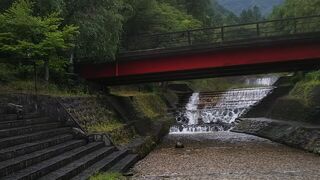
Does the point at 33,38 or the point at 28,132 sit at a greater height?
the point at 33,38

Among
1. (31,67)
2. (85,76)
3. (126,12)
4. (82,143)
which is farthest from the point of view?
(126,12)

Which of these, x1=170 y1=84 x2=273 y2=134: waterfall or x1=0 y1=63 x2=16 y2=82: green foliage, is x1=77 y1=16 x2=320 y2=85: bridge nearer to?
x1=170 y1=84 x2=273 y2=134: waterfall

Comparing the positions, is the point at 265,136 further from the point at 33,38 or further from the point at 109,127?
the point at 33,38

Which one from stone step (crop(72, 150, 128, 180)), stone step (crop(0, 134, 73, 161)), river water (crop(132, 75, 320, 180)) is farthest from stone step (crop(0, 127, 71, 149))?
river water (crop(132, 75, 320, 180))

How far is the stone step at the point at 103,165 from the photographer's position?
13.3 m

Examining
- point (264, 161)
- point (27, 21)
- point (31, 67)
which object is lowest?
point (264, 161)

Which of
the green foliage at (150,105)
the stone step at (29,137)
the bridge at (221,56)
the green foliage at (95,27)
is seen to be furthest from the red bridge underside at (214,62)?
the stone step at (29,137)

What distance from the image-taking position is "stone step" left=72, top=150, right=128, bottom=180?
13328mm

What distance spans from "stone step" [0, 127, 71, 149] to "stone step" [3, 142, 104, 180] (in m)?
1.07

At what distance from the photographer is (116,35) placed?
96.9 feet

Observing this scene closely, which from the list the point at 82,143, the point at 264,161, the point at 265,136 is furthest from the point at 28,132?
the point at 265,136

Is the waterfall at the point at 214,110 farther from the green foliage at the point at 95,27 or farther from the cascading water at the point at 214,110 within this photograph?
the green foliage at the point at 95,27

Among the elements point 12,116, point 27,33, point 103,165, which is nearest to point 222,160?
point 103,165

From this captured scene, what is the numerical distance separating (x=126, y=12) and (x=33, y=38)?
19839mm
